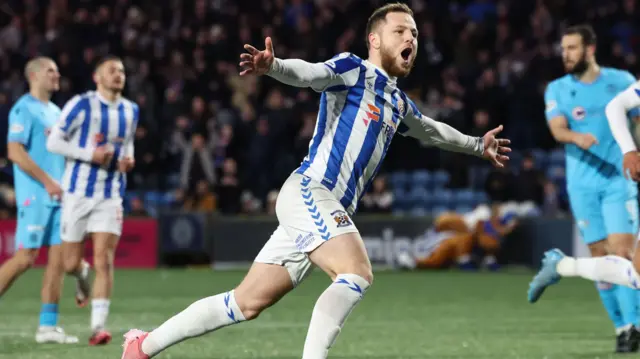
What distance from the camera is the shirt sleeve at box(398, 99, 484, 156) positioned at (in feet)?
20.5

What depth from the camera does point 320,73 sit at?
5.41 meters

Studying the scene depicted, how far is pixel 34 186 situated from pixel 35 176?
0.21 meters

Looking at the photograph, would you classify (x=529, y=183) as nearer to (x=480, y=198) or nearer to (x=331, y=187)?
(x=480, y=198)

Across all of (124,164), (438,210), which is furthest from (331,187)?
(438,210)

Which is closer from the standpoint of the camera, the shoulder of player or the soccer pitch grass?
the soccer pitch grass

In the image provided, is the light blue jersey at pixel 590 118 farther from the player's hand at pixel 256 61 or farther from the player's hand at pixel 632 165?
the player's hand at pixel 256 61

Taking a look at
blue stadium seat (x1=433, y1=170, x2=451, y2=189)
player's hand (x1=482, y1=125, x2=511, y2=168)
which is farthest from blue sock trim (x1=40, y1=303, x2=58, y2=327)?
blue stadium seat (x1=433, y1=170, x2=451, y2=189)

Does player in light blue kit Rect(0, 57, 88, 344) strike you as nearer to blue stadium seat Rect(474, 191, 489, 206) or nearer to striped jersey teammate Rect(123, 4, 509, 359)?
striped jersey teammate Rect(123, 4, 509, 359)

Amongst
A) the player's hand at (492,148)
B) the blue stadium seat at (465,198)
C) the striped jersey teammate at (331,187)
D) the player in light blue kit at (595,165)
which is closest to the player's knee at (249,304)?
the striped jersey teammate at (331,187)

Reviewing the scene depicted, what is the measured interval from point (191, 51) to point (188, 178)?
10.9 feet

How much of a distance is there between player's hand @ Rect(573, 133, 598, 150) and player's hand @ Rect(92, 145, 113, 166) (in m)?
3.38

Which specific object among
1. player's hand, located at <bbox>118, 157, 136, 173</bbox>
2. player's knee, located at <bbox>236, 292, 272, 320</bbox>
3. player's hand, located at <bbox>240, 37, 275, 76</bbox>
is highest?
player's hand, located at <bbox>240, 37, 275, 76</bbox>

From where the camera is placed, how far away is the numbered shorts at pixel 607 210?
8.23 m

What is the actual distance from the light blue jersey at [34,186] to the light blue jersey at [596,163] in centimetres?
388
